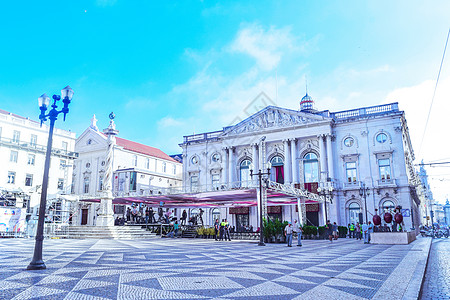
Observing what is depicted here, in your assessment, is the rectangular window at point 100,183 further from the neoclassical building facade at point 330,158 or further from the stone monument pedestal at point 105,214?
the stone monument pedestal at point 105,214

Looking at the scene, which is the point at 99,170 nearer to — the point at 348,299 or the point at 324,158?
the point at 324,158

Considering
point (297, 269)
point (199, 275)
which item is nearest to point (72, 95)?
point (199, 275)

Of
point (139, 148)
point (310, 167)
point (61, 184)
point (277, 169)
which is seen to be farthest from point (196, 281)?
point (139, 148)

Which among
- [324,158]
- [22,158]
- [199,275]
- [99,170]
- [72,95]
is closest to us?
[199,275]

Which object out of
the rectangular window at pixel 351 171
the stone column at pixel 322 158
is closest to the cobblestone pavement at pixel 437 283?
the stone column at pixel 322 158

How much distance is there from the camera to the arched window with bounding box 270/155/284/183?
1619 inches

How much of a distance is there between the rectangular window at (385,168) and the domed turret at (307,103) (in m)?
17.3

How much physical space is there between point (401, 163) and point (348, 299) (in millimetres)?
33391

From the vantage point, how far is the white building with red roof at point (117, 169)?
47031 millimetres

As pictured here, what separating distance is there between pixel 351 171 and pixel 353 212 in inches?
173

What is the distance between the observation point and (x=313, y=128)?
38750mm

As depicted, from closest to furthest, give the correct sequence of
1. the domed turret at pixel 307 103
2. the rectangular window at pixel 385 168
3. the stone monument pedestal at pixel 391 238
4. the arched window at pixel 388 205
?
the stone monument pedestal at pixel 391 238 → the arched window at pixel 388 205 → the rectangular window at pixel 385 168 → the domed turret at pixel 307 103

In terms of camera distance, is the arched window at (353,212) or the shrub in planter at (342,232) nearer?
the shrub in planter at (342,232)

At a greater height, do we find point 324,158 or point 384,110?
point 384,110
